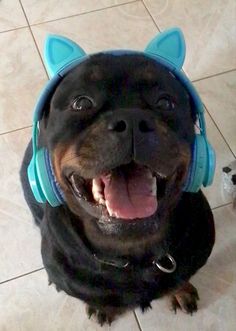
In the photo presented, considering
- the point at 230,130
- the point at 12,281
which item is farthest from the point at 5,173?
the point at 230,130

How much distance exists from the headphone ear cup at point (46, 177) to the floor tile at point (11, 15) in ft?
3.81

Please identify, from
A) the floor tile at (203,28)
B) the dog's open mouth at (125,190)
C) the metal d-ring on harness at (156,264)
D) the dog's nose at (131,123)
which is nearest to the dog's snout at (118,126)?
the dog's nose at (131,123)

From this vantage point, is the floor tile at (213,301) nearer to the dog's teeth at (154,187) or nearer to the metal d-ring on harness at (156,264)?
the metal d-ring on harness at (156,264)

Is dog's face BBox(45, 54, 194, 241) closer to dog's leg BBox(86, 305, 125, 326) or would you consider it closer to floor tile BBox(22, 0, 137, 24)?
dog's leg BBox(86, 305, 125, 326)

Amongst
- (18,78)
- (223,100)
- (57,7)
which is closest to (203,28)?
(223,100)

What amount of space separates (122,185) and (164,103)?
185 mm

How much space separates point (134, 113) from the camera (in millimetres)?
888

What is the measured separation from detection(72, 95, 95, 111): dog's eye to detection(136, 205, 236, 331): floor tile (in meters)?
0.73

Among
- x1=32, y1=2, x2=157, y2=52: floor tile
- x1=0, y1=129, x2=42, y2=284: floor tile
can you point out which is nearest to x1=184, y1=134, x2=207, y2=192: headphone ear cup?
x1=0, y1=129, x2=42, y2=284: floor tile

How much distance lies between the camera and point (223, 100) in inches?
72.1

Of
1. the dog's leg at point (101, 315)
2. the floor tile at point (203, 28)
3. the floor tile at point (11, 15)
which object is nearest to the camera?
the dog's leg at point (101, 315)

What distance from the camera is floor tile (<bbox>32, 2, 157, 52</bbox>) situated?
6.48 feet

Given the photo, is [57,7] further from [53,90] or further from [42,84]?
[53,90]

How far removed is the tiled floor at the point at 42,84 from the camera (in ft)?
4.82
